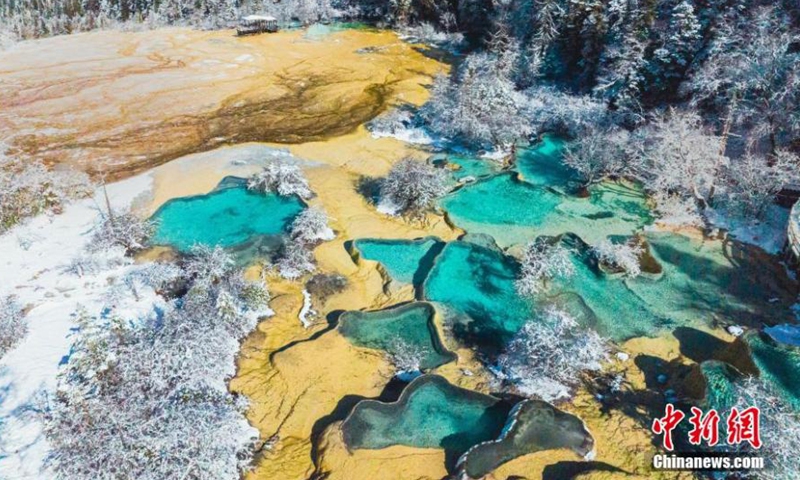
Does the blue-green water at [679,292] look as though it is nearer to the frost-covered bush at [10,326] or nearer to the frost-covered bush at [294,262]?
the frost-covered bush at [294,262]

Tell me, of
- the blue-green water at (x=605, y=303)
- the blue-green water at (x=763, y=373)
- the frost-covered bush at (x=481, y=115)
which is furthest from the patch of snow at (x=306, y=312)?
the frost-covered bush at (x=481, y=115)

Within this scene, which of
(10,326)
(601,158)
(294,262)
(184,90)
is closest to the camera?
(10,326)

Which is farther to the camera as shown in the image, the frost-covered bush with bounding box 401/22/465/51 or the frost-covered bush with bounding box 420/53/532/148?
the frost-covered bush with bounding box 401/22/465/51

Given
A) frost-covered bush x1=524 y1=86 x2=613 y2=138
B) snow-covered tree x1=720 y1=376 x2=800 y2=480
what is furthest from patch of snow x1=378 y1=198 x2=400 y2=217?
snow-covered tree x1=720 y1=376 x2=800 y2=480

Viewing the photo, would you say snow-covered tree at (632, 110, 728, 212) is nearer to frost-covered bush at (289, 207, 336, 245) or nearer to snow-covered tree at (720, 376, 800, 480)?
snow-covered tree at (720, 376, 800, 480)

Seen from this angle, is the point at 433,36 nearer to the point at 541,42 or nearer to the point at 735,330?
the point at 541,42

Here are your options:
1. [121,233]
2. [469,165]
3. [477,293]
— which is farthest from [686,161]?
[121,233]

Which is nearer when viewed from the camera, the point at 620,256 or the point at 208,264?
the point at 208,264

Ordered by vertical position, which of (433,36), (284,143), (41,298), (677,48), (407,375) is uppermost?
(677,48)

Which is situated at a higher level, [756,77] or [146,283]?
[756,77]
